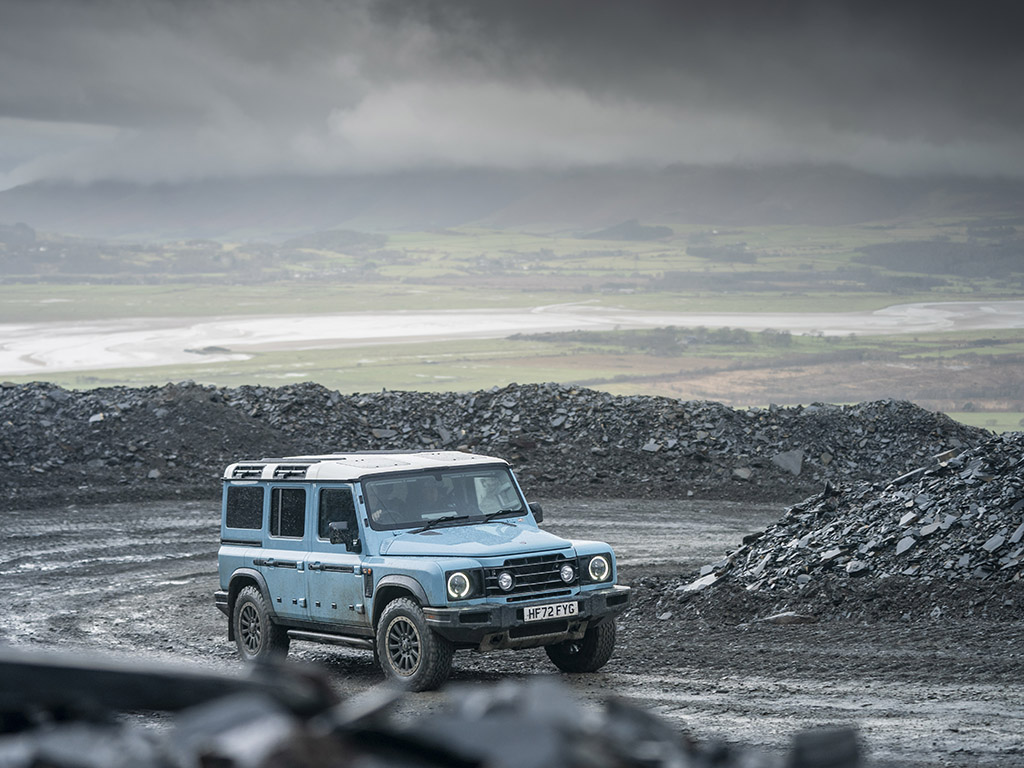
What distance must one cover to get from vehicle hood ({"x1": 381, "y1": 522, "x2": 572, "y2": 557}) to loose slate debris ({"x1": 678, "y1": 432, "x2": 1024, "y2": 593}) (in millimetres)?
4944

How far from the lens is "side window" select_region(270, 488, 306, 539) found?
12711mm

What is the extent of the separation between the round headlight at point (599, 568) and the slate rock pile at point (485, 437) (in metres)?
18.3

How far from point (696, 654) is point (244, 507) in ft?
18.5

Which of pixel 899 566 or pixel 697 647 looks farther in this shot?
pixel 899 566

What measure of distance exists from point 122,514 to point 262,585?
15.8 metres

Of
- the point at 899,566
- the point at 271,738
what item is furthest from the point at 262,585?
the point at 271,738

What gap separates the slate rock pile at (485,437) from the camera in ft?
101

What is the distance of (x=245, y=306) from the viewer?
158750 mm

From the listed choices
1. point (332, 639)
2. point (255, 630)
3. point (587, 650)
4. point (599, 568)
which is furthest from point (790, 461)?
point (332, 639)

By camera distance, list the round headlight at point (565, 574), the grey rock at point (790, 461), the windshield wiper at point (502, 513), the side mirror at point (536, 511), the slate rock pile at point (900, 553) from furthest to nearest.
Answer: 1. the grey rock at point (790, 461)
2. the slate rock pile at point (900, 553)
3. the side mirror at point (536, 511)
4. the windshield wiper at point (502, 513)
5. the round headlight at point (565, 574)

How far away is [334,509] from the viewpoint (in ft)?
40.3

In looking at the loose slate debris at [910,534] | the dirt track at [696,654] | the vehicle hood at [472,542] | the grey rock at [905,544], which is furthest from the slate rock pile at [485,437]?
the vehicle hood at [472,542]

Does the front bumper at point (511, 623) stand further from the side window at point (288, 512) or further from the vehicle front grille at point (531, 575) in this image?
the side window at point (288, 512)

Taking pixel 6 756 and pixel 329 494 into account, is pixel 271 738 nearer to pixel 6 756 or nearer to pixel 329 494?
pixel 6 756
